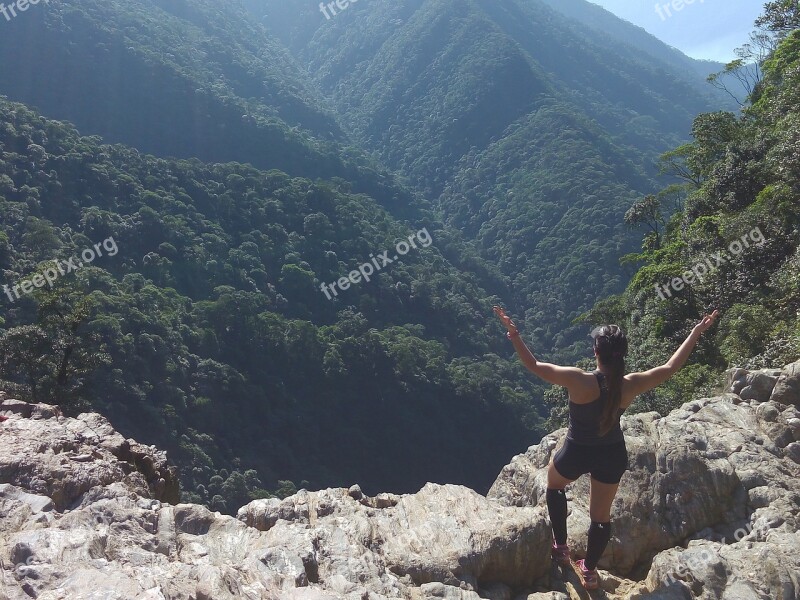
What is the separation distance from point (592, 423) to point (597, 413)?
91 mm

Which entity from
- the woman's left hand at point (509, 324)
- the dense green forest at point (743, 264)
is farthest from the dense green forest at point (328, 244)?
the woman's left hand at point (509, 324)

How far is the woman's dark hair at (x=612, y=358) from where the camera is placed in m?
3.76

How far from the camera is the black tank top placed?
12.6 feet

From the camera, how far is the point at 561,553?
4648mm

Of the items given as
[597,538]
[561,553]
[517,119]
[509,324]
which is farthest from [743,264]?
[517,119]

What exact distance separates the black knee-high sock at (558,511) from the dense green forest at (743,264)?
5.50 m

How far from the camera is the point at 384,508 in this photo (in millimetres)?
5391

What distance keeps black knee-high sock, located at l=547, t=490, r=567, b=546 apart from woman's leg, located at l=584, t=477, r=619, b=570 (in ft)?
0.82

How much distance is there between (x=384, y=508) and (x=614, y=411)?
2450 mm

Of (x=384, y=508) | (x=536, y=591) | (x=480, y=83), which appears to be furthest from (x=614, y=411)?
(x=480, y=83)

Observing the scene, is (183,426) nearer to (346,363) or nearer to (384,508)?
(346,363)

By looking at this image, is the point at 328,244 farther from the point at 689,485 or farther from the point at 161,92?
the point at 689,485

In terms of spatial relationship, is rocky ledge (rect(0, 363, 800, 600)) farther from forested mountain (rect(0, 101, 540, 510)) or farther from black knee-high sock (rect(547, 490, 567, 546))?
forested mountain (rect(0, 101, 540, 510))

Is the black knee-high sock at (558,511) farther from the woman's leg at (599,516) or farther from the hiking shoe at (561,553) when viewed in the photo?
the woman's leg at (599,516)
